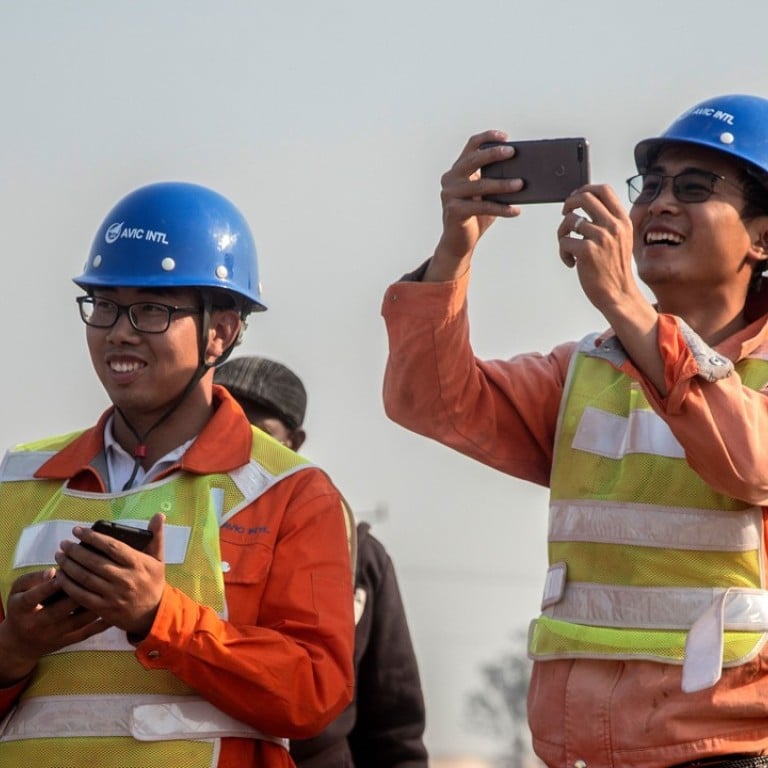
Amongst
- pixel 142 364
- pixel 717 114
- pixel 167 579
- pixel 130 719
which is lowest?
pixel 130 719

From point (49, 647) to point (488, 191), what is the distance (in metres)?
1.94

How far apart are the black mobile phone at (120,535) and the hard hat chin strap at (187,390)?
1.98 feet

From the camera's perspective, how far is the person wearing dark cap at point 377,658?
30.5 feet

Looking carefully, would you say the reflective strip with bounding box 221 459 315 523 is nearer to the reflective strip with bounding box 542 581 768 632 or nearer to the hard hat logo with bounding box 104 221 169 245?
the hard hat logo with bounding box 104 221 169 245

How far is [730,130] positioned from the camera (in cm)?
689

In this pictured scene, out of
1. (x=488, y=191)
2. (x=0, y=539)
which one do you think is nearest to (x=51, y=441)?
(x=0, y=539)

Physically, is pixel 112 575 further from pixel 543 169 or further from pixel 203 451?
pixel 543 169

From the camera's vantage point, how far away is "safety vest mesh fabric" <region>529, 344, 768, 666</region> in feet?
20.9

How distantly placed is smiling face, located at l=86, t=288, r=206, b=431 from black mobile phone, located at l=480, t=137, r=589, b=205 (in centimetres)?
126

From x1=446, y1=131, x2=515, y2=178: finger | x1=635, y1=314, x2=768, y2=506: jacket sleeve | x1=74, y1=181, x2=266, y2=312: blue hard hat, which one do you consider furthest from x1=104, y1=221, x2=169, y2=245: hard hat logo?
x1=635, y1=314, x2=768, y2=506: jacket sleeve

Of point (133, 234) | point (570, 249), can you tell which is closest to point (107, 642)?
point (133, 234)

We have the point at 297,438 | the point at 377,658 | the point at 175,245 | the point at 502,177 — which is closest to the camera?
the point at 502,177

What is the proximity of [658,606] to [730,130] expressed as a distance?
63.7 inches

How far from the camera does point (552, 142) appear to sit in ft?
21.1
